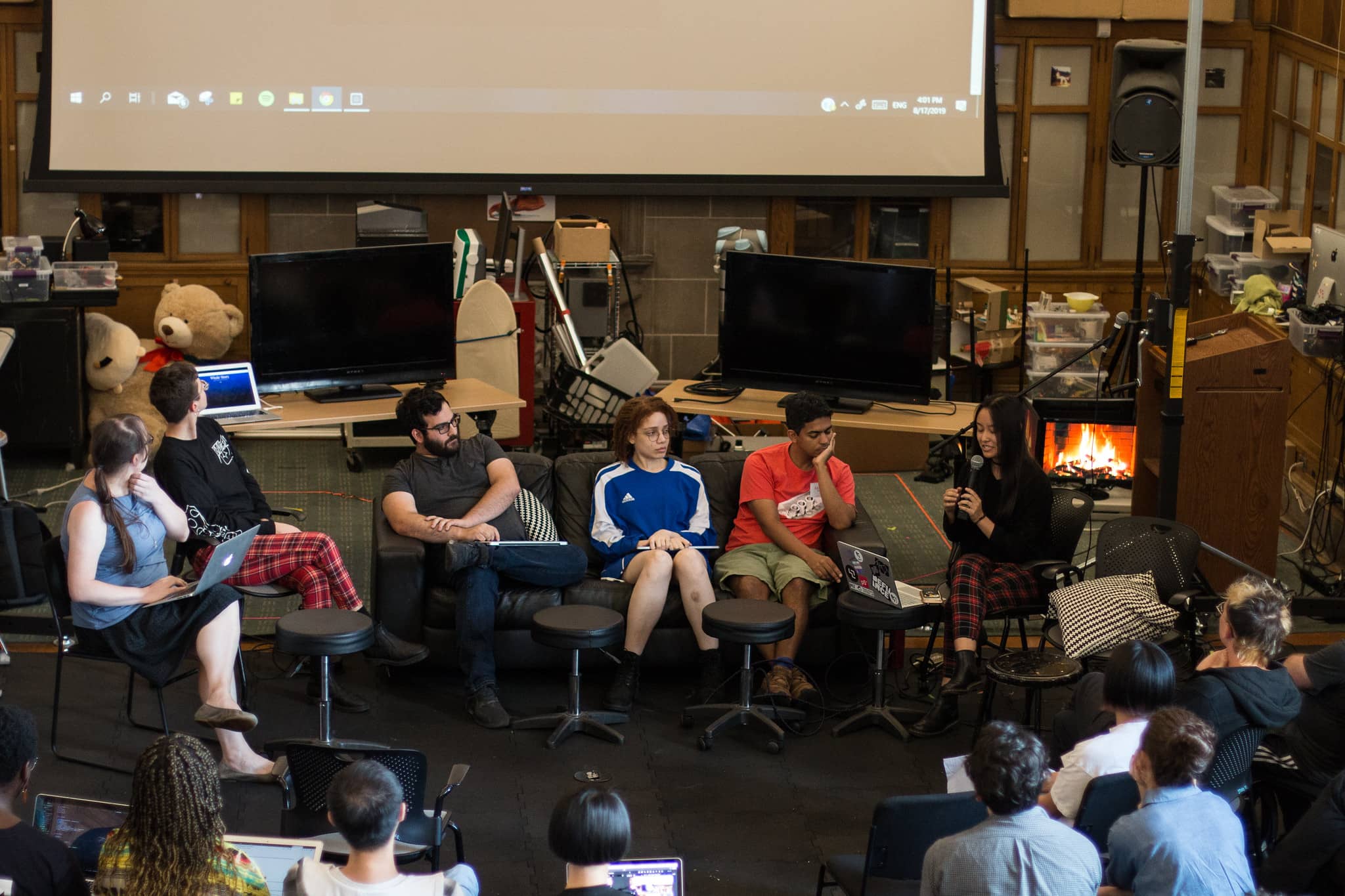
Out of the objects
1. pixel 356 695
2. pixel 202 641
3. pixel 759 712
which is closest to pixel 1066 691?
pixel 759 712

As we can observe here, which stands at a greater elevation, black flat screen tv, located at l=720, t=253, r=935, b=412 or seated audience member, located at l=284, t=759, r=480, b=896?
black flat screen tv, located at l=720, t=253, r=935, b=412

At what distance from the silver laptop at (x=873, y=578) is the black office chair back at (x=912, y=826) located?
1.57 metres

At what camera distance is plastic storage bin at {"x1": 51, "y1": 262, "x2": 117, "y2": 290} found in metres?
8.01

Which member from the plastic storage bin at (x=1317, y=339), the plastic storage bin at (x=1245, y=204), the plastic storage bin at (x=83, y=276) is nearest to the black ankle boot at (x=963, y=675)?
the plastic storage bin at (x=1317, y=339)

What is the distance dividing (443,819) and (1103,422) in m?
4.55

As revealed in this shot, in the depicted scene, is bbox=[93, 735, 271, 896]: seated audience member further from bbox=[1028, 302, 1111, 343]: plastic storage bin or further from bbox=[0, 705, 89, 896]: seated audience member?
bbox=[1028, 302, 1111, 343]: plastic storage bin

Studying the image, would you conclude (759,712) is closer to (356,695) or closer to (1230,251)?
(356,695)

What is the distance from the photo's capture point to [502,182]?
30.4ft

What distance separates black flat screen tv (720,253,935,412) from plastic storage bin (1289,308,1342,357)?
1521mm

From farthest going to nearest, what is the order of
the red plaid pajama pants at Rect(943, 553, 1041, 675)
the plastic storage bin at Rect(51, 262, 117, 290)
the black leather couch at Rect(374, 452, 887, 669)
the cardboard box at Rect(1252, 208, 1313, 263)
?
the cardboard box at Rect(1252, 208, 1313, 263) → the plastic storage bin at Rect(51, 262, 117, 290) → the black leather couch at Rect(374, 452, 887, 669) → the red plaid pajama pants at Rect(943, 553, 1041, 675)

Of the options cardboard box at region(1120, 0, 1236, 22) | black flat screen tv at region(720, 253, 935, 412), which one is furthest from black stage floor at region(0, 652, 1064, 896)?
cardboard box at region(1120, 0, 1236, 22)

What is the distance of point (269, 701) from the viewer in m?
5.61

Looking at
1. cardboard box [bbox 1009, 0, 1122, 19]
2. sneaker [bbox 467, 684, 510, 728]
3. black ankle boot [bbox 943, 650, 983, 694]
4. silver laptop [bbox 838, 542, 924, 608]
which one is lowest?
sneaker [bbox 467, 684, 510, 728]

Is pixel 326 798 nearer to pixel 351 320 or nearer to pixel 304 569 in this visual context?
pixel 304 569
